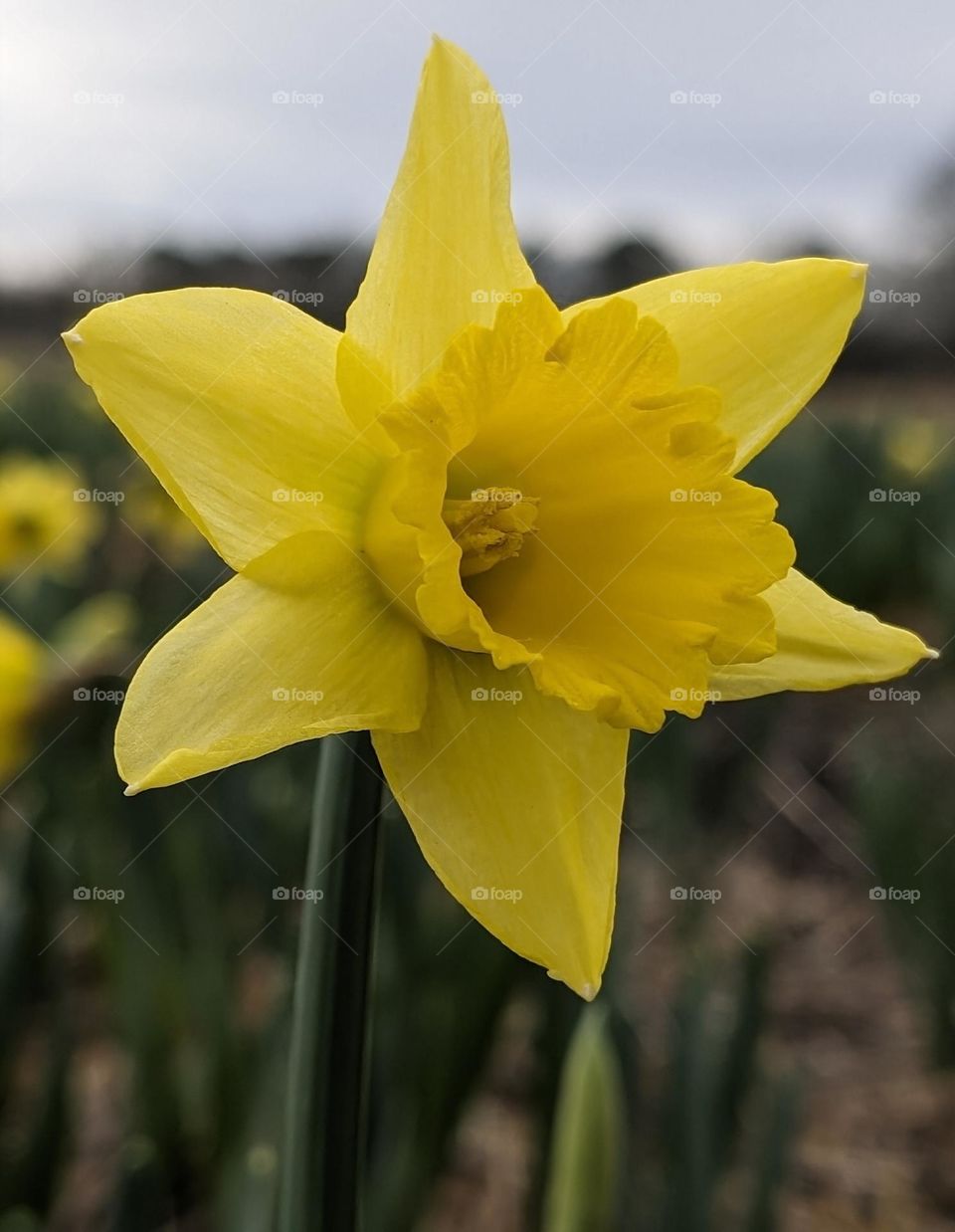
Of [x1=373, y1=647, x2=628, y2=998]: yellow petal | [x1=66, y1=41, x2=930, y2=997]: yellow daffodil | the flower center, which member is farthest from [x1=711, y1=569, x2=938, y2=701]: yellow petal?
the flower center

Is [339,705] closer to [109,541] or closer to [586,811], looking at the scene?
[586,811]

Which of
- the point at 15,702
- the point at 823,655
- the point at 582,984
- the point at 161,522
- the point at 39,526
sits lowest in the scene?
the point at 161,522

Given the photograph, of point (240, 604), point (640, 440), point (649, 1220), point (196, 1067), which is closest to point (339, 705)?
point (240, 604)

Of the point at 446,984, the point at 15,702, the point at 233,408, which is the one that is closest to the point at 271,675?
the point at 233,408

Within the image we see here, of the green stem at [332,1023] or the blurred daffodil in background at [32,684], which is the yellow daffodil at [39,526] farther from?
the green stem at [332,1023]

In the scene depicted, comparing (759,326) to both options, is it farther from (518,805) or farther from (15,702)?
(15,702)

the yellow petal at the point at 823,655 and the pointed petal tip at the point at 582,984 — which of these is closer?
the pointed petal tip at the point at 582,984

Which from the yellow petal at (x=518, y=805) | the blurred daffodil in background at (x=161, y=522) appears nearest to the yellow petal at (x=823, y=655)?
the yellow petal at (x=518, y=805)
